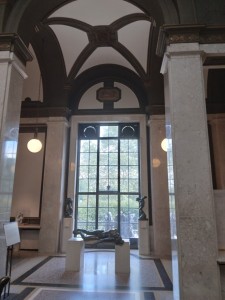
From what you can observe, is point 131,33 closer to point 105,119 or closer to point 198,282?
point 105,119

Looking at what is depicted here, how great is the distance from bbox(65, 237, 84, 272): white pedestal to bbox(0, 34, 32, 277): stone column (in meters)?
1.87

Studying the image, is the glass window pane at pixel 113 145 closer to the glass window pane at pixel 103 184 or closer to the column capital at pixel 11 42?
the glass window pane at pixel 103 184

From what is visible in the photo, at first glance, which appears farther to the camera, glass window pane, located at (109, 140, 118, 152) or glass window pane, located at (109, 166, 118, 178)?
glass window pane, located at (109, 140, 118, 152)

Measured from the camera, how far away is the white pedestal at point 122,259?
4883mm

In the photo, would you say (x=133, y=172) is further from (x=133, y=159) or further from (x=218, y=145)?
(x=218, y=145)

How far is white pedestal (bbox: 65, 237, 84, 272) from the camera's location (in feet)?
16.3

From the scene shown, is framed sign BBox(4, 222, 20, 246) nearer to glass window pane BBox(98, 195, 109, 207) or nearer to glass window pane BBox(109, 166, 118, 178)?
glass window pane BBox(98, 195, 109, 207)

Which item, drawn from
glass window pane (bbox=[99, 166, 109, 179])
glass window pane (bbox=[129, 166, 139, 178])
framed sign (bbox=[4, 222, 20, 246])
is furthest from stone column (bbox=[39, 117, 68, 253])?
framed sign (bbox=[4, 222, 20, 246])

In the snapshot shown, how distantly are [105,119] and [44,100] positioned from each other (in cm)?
199

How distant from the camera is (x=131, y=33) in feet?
21.0

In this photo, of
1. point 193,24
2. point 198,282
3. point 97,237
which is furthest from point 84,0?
point 198,282

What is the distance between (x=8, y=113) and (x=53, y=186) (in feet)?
12.9

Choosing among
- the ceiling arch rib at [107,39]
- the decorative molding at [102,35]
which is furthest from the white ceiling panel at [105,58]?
the decorative molding at [102,35]

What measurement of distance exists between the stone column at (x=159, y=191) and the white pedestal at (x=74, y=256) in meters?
2.43
